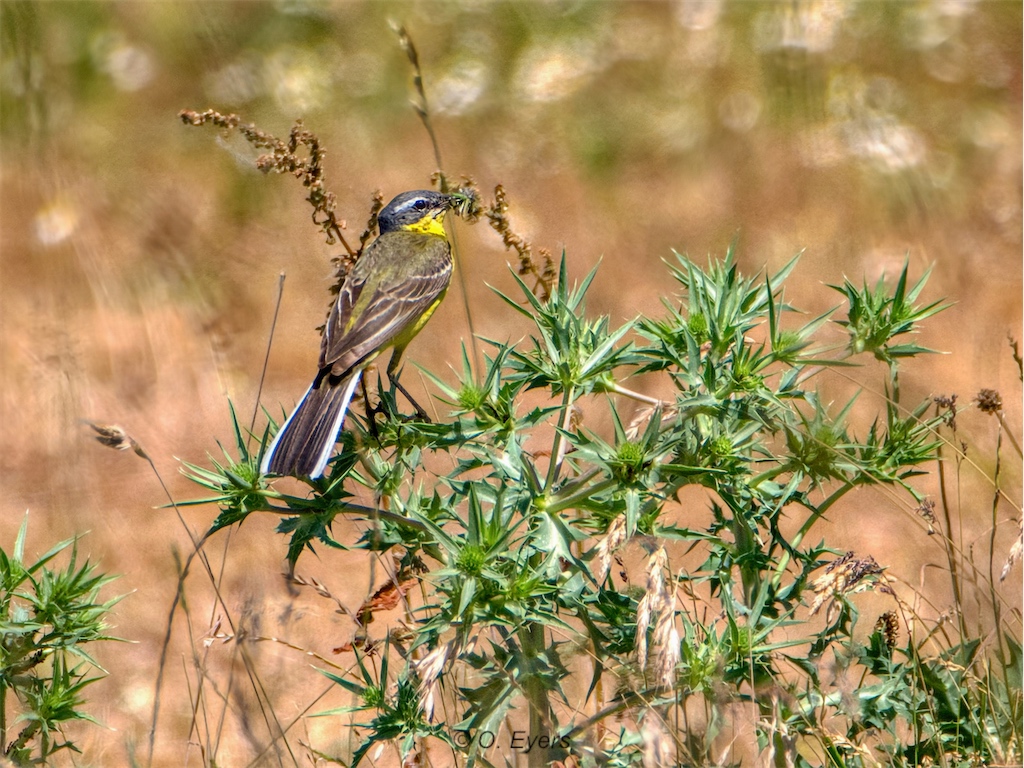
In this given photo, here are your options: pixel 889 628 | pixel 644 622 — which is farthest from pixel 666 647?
pixel 889 628

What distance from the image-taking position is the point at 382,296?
4.24 meters

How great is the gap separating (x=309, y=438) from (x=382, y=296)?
1336 mm

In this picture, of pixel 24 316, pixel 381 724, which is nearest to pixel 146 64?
pixel 24 316

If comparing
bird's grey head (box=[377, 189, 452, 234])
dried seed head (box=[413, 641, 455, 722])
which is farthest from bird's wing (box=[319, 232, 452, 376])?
dried seed head (box=[413, 641, 455, 722])

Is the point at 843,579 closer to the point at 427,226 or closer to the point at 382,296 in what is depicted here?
the point at 382,296

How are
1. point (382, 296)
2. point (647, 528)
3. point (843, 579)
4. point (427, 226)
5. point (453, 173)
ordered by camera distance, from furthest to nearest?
point (453, 173) < point (427, 226) < point (382, 296) < point (647, 528) < point (843, 579)

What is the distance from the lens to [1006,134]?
7984mm

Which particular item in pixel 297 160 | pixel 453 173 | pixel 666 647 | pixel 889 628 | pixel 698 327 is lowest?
pixel 666 647

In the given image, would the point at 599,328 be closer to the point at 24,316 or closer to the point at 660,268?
the point at 660,268

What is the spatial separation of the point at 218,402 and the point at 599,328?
467cm

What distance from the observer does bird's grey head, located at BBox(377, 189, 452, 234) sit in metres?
4.96

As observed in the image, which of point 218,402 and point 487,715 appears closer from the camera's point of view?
point 487,715

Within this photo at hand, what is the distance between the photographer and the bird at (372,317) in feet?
9.72

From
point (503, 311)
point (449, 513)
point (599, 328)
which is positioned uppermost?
point (503, 311)
